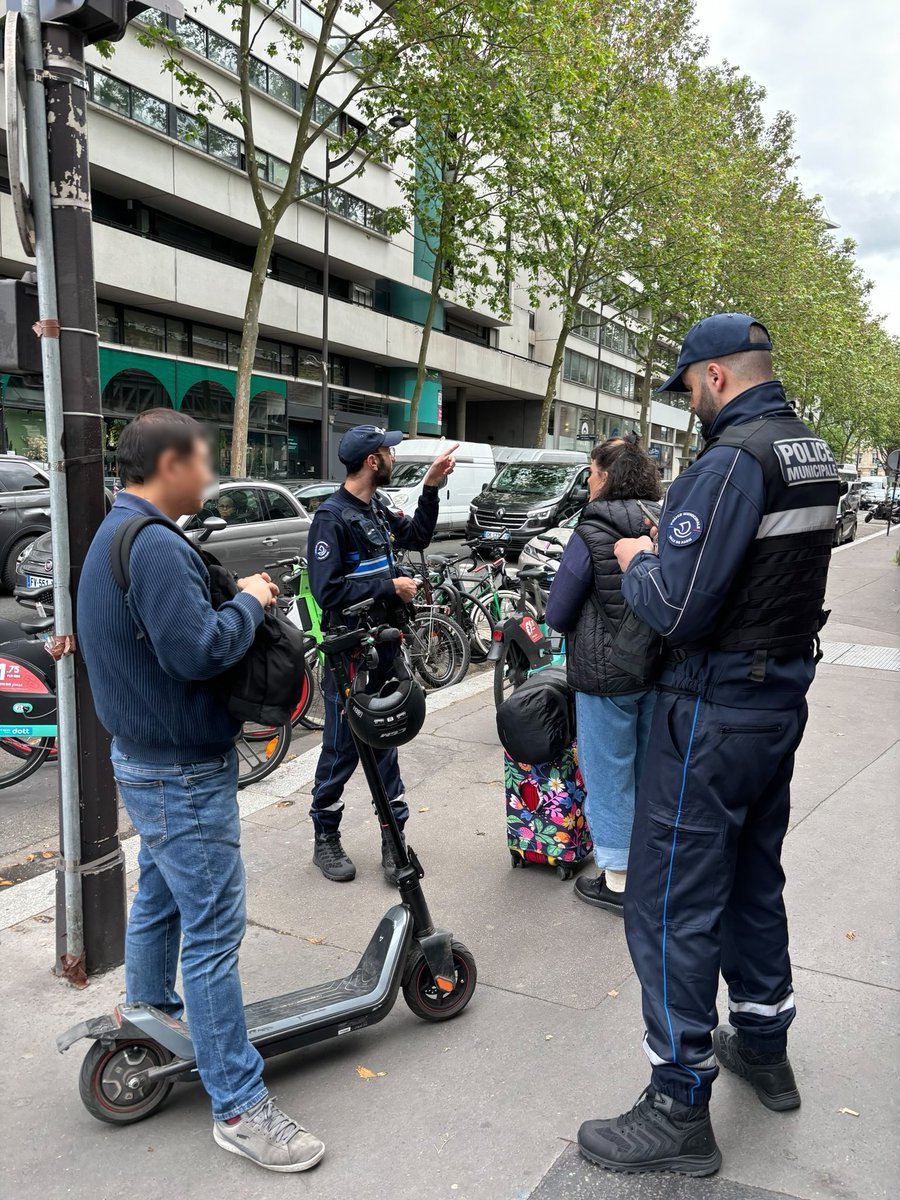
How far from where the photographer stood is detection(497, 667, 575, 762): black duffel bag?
12.7 feet

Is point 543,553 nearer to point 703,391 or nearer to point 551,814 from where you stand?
point 551,814

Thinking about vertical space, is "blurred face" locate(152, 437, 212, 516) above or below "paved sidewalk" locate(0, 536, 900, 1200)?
above

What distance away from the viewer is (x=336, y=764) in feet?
13.4

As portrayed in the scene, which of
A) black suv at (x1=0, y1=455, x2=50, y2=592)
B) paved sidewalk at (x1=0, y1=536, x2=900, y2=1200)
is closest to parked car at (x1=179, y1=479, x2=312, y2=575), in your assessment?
black suv at (x1=0, y1=455, x2=50, y2=592)

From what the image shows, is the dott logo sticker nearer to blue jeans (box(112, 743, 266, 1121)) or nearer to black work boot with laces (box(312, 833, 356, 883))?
blue jeans (box(112, 743, 266, 1121))

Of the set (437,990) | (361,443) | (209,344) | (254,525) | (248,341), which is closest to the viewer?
(437,990)

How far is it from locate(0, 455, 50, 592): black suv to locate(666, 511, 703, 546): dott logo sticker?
35.3ft

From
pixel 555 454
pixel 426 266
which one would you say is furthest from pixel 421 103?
pixel 426 266

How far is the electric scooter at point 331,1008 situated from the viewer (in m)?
2.50

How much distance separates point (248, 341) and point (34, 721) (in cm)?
1489

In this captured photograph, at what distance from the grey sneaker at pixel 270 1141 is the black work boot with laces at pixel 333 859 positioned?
5.43 ft

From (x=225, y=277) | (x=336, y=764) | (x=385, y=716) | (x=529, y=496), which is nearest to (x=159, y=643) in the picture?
(x=385, y=716)

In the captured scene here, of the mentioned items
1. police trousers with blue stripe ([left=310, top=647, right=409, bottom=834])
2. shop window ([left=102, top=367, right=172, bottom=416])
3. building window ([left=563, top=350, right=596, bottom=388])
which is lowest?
police trousers with blue stripe ([left=310, top=647, right=409, bottom=834])

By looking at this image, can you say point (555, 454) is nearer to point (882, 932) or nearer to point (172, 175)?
point (172, 175)
